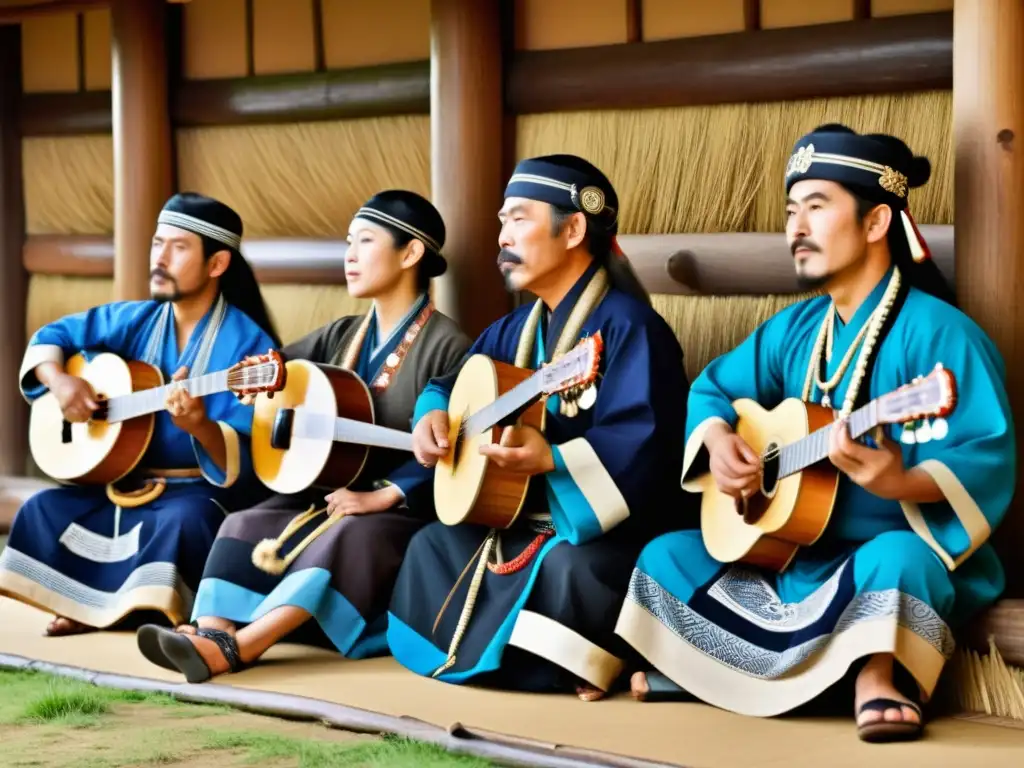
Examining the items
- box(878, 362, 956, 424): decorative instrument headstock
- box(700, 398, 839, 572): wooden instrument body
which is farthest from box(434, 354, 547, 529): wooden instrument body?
box(878, 362, 956, 424): decorative instrument headstock

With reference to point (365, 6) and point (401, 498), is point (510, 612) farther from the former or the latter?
point (365, 6)

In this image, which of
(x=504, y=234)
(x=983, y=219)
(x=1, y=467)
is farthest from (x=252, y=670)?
(x=1, y=467)

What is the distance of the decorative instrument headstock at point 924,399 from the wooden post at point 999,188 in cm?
102

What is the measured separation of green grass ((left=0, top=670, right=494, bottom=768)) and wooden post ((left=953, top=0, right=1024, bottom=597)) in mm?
1761

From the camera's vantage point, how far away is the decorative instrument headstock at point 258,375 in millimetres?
5035

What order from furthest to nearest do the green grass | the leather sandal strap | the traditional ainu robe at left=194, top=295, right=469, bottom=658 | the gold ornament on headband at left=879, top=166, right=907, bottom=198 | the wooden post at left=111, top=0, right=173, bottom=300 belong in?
the wooden post at left=111, top=0, right=173, bottom=300 < the traditional ainu robe at left=194, top=295, right=469, bottom=658 < the leather sandal strap < the gold ornament on headband at left=879, top=166, right=907, bottom=198 < the green grass

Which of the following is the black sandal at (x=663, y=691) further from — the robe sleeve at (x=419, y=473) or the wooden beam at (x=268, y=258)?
the wooden beam at (x=268, y=258)

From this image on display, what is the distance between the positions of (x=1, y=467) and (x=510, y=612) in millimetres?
3955

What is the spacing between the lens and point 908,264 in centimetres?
433

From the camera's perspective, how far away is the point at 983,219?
175 inches

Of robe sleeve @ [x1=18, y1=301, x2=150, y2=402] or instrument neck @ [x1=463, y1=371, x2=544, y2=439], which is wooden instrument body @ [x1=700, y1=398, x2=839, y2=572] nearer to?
instrument neck @ [x1=463, y1=371, x2=544, y2=439]

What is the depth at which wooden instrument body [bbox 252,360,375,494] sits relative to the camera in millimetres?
5078

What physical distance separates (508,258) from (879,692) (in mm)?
1731

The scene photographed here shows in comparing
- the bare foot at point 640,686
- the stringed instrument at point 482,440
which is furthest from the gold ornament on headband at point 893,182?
the bare foot at point 640,686
